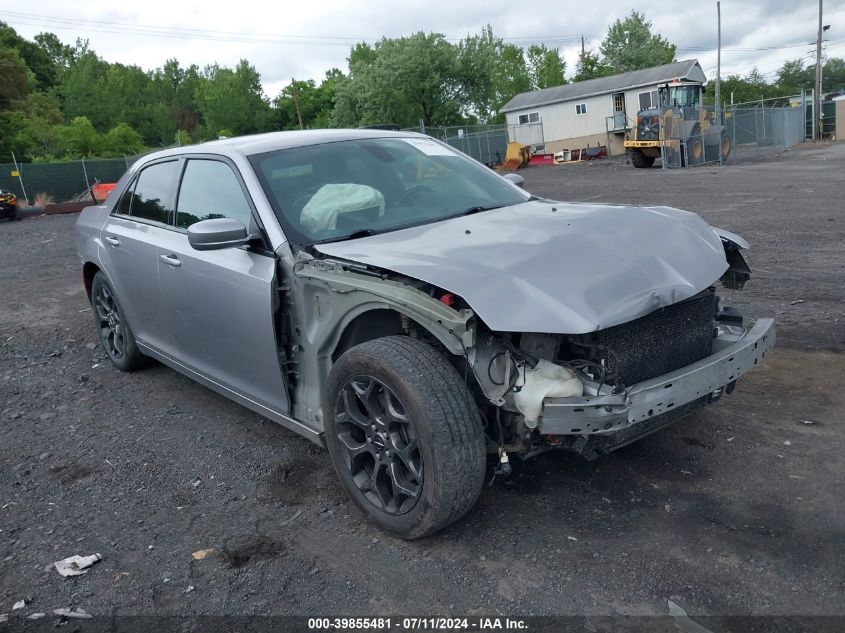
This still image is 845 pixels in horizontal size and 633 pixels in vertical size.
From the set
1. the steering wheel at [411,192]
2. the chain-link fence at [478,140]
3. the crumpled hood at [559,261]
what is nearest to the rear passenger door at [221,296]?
the crumpled hood at [559,261]

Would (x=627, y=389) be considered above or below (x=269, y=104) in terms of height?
below

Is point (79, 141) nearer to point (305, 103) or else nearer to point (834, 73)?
point (305, 103)

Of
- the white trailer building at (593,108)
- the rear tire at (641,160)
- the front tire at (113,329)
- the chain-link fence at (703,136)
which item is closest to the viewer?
the front tire at (113,329)

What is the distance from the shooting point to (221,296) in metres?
3.90

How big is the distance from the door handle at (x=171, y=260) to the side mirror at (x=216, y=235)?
0.82m

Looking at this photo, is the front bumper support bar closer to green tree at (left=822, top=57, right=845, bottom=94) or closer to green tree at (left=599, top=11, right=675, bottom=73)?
green tree at (left=599, top=11, right=675, bottom=73)

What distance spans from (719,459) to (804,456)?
40cm

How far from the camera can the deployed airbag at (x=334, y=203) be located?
3723 mm

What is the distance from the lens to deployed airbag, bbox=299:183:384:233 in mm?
3723

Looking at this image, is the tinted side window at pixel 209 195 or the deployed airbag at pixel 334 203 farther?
the tinted side window at pixel 209 195

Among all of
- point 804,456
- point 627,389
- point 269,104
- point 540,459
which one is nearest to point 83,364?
point 540,459

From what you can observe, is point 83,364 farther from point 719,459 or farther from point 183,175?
point 719,459

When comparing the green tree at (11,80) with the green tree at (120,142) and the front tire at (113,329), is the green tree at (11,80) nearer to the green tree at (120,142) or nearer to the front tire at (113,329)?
the green tree at (120,142)

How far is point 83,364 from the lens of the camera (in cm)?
626
